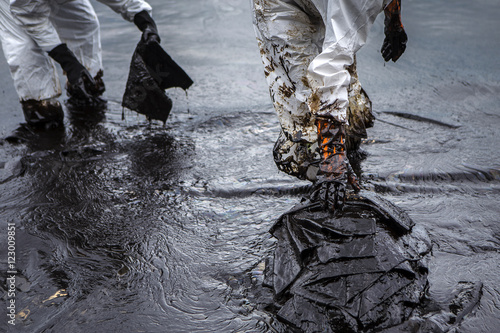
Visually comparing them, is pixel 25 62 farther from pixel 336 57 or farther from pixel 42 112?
pixel 336 57

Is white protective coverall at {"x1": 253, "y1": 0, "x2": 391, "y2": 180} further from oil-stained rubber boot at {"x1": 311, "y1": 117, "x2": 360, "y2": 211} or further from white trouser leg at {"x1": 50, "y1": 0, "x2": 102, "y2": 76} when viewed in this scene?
white trouser leg at {"x1": 50, "y1": 0, "x2": 102, "y2": 76}

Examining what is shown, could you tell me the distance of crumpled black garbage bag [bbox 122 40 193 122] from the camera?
3.72m

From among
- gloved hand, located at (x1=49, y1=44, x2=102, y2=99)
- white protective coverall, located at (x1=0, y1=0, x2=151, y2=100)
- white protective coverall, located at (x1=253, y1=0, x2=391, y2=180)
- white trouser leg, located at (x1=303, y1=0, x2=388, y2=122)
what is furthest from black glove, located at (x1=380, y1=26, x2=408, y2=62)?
gloved hand, located at (x1=49, y1=44, x2=102, y2=99)

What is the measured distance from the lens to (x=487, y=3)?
6223mm

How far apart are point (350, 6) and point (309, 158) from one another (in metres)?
0.92

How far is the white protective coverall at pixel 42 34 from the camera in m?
3.68

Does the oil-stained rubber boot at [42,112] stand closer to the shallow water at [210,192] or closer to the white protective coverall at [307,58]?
the shallow water at [210,192]

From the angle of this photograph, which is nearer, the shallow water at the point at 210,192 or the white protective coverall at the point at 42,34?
the shallow water at the point at 210,192

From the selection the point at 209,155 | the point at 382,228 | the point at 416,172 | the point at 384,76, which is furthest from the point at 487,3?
the point at 382,228

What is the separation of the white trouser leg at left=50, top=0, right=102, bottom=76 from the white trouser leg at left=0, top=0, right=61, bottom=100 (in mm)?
398

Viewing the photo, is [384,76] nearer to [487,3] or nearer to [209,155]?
[209,155]

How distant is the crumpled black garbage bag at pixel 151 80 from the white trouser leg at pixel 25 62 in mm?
707

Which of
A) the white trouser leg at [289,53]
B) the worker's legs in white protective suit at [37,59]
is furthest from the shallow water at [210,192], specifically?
the white trouser leg at [289,53]

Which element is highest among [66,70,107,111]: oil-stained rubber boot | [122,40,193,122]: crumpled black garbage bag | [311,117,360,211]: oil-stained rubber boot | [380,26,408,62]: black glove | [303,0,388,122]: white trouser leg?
[303,0,388,122]: white trouser leg
